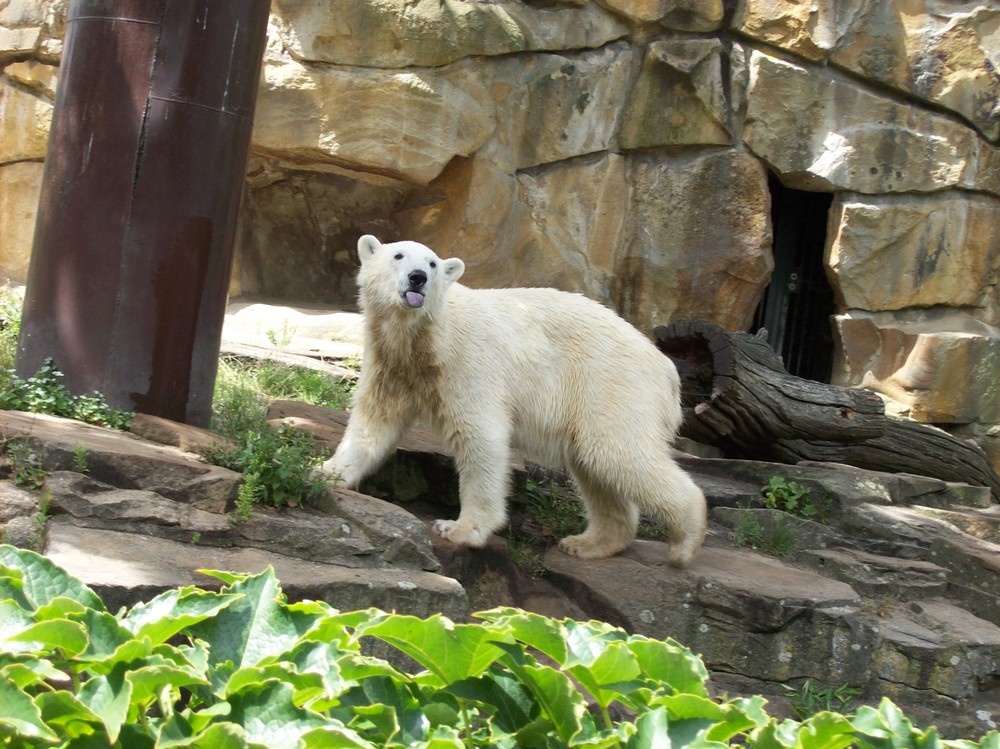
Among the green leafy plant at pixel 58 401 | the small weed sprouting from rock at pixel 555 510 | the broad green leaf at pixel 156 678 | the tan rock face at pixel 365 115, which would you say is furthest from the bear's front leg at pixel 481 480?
the tan rock face at pixel 365 115

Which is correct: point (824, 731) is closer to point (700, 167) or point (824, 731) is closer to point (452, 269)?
point (452, 269)

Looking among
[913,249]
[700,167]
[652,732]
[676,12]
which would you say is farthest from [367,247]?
[913,249]

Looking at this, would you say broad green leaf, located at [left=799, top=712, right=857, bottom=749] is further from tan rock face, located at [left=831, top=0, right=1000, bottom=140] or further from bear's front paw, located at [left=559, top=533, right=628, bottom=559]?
tan rock face, located at [left=831, top=0, right=1000, bottom=140]

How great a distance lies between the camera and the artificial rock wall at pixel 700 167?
1008 cm

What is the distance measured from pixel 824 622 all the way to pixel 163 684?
14.4 ft

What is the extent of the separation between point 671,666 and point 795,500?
5524mm

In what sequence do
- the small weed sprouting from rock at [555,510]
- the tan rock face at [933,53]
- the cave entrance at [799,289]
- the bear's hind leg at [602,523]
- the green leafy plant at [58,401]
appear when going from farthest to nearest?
the cave entrance at [799,289], the tan rock face at [933,53], the small weed sprouting from rock at [555,510], the bear's hind leg at [602,523], the green leafy plant at [58,401]

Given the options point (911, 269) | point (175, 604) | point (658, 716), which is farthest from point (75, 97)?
point (911, 269)

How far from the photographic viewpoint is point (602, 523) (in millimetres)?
5754

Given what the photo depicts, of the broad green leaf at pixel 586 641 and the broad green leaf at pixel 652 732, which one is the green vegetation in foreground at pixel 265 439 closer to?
the broad green leaf at pixel 586 641

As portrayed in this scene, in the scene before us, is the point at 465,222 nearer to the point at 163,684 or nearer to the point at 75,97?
the point at 75,97

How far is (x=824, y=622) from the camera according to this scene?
5.17m

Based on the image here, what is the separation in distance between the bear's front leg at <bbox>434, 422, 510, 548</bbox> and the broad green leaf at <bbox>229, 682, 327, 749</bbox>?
3735mm

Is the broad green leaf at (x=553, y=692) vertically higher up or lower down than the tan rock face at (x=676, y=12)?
lower down
